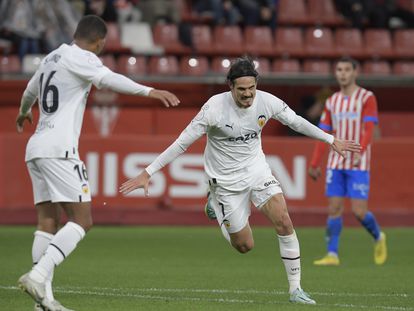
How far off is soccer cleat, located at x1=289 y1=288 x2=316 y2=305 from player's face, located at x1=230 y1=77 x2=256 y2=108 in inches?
64.8

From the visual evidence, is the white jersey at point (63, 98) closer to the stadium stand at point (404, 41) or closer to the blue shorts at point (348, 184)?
the blue shorts at point (348, 184)

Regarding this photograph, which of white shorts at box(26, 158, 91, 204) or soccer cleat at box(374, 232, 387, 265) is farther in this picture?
soccer cleat at box(374, 232, 387, 265)

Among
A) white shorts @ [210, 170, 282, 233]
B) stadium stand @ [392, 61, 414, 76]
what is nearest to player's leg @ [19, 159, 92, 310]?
white shorts @ [210, 170, 282, 233]

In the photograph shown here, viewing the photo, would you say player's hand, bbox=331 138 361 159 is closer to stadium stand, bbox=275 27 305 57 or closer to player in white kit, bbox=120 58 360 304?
player in white kit, bbox=120 58 360 304

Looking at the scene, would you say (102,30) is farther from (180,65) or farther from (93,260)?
(180,65)

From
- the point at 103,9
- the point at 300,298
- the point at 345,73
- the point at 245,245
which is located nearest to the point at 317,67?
the point at 103,9

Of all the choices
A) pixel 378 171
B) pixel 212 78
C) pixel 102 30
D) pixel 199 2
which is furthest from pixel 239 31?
pixel 102 30

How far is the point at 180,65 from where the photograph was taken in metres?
22.0

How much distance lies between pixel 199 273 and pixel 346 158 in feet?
8.31

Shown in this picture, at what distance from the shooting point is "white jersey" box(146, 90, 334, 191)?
30.4 feet

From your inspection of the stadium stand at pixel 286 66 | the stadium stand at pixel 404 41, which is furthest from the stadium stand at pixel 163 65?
the stadium stand at pixel 404 41

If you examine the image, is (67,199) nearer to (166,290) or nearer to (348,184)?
(166,290)

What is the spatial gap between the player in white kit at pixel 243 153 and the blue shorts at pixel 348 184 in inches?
133

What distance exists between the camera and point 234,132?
9406 millimetres
